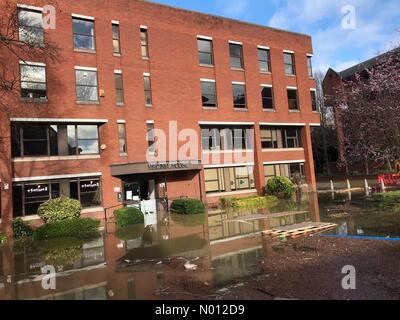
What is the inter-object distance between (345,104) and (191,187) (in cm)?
1184

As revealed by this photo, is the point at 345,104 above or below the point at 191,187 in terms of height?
above

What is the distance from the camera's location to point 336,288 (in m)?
8.41

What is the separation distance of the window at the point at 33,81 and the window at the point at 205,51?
12.2 meters

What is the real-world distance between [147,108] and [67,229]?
11344 mm

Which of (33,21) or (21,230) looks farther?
(33,21)

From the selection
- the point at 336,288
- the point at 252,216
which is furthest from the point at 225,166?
the point at 336,288

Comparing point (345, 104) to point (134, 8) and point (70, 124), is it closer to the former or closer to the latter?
point (134, 8)

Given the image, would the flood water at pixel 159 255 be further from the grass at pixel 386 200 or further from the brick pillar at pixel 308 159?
the brick pillar at pixel 308 159

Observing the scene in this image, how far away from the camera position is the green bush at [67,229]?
61.0 feet

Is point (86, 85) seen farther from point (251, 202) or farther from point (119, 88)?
point (251, 202)

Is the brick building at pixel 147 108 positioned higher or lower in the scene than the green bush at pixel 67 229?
higher

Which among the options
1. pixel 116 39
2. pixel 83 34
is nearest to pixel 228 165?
pixel 116 39

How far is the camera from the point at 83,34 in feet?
85.3

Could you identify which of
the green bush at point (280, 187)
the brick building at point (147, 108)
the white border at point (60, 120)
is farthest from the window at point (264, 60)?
the white border at point (60, 120)
